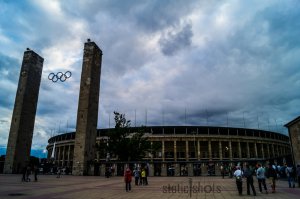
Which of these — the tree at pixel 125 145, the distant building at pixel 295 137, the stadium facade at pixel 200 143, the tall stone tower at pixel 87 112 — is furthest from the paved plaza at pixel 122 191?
the stadium facade at pixel 200 143

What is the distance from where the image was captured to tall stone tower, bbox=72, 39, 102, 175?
1468 inches

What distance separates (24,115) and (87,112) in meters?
13.6

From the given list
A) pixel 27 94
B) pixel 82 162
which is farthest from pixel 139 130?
pixel 27 94

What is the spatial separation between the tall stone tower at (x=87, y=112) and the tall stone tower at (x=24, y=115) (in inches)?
452

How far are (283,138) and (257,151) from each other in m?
23.4

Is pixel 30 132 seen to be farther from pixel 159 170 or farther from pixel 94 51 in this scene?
pixel 159 170

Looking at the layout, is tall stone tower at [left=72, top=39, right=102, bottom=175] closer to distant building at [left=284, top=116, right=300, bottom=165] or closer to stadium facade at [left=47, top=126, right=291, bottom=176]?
distant building at [left=284, top=116, right=300, bottom=165]

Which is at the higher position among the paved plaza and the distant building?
the distant building

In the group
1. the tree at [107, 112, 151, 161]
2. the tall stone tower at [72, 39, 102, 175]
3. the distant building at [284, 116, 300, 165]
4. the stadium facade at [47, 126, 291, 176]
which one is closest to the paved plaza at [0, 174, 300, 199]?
the distant building at [284, 116, 300, 165]

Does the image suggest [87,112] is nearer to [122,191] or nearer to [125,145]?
[125,145]

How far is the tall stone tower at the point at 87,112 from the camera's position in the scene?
37.3m

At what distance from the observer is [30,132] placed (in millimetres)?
44312

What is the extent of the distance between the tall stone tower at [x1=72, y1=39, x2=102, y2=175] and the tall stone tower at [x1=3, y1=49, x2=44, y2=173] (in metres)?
11.5

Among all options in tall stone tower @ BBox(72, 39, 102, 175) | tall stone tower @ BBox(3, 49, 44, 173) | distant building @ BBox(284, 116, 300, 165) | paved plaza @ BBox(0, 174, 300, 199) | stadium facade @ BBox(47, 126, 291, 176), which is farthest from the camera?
stadium facade @ BBox(47, 126, 291, 176)
